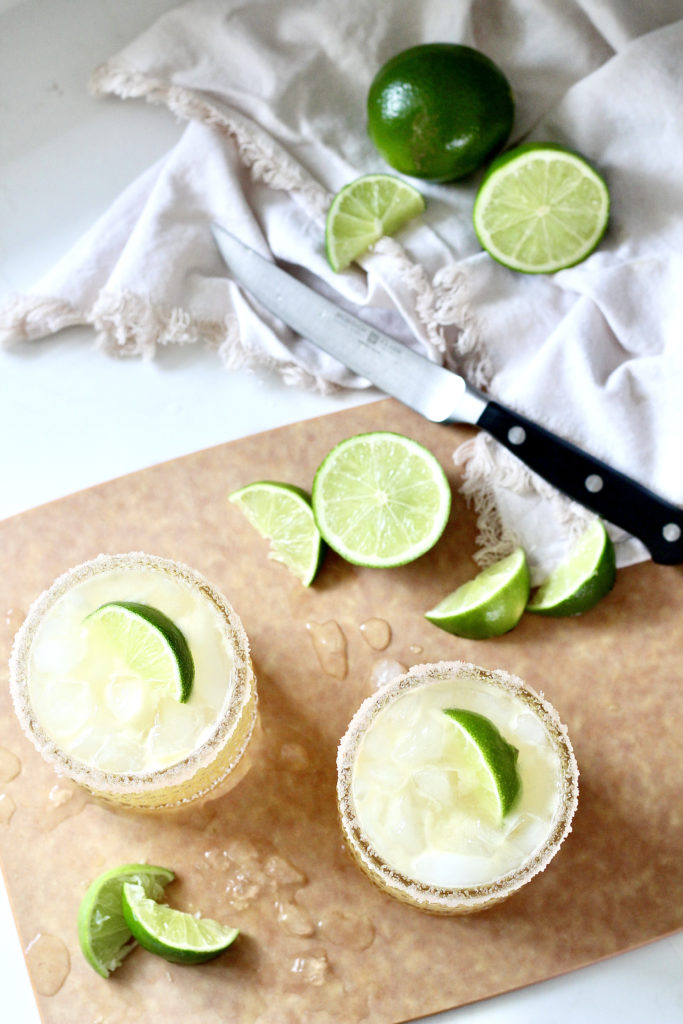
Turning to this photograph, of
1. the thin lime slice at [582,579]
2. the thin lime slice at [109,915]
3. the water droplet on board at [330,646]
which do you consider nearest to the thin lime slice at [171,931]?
the thin lime slice at [109,915]

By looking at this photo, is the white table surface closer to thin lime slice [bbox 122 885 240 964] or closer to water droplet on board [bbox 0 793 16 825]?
water droplet on board [bbox 0 793 16 825]

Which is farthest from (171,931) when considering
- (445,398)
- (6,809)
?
(445,398)

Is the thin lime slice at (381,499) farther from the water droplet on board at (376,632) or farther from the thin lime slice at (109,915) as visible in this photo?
the thin lime slice at (109,915)

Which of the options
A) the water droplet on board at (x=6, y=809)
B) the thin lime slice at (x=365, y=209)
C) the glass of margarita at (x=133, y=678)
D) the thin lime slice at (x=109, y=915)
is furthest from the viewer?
the thin lime slice at (x=365, y=209)

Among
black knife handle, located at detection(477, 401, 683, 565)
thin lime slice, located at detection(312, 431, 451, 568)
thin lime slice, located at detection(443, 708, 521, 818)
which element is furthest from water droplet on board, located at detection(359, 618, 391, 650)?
black knife handle, located at detection(477, 401, 683, 565)

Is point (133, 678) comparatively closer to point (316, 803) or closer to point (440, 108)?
point (316, 803)

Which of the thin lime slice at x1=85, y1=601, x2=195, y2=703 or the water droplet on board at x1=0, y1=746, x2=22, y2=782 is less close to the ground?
the thin lime slice at x1=85, y1=601, x2=195, y2=703
